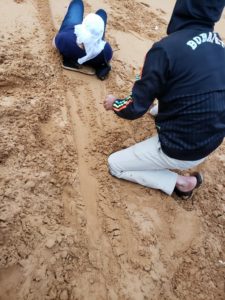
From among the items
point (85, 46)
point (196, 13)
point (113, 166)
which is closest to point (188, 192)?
point (113, 166)

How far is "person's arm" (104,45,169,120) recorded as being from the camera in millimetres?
1670

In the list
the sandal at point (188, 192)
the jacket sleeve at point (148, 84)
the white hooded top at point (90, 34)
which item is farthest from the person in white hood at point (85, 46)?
the sandal at point (188, 192)

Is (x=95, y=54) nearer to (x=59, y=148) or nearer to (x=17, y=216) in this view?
(x=59, y=148)

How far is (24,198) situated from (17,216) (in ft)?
0.37

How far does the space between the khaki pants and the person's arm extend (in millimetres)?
256

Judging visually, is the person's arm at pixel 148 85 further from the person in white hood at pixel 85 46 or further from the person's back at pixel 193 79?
the person in white hood at pixel 85 46

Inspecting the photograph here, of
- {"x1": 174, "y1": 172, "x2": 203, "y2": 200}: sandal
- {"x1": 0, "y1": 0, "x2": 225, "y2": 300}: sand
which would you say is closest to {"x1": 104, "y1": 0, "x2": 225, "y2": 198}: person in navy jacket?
{"x1": 174, "y1": 172, "x2": 203, "y2": 200}: sandal

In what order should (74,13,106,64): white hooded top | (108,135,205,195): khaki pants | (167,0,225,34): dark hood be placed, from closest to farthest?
(167,0,225,34): dark hood → (108,135,205,195): khaki pants → (74,13,106,64): white hooded top

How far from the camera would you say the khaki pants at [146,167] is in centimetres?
202

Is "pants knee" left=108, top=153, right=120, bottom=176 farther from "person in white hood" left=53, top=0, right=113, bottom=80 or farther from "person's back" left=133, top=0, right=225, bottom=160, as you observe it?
"person in white hood" left=53, top=0, right=113, bottom=80

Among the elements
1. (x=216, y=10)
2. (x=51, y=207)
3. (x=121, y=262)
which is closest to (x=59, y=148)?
(x=51, y=207)

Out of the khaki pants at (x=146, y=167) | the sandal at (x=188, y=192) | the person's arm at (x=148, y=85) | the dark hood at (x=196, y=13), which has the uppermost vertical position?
the dark hood at (x=196, y=13)

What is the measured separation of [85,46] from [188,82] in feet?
3.90

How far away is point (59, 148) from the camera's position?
2164 mm
